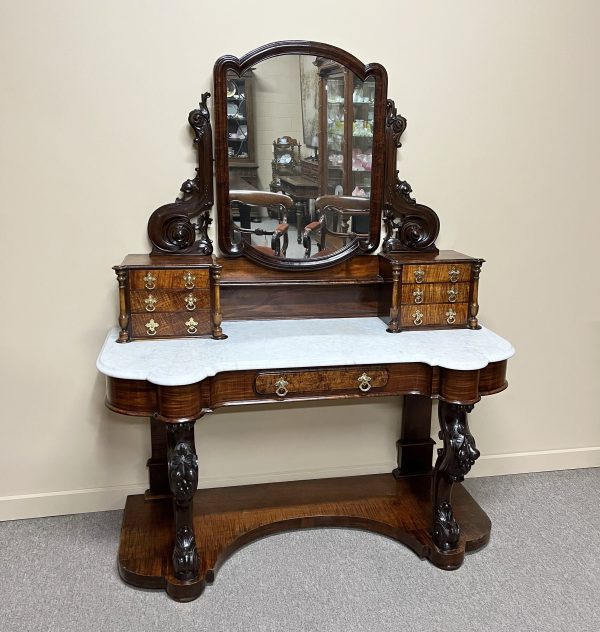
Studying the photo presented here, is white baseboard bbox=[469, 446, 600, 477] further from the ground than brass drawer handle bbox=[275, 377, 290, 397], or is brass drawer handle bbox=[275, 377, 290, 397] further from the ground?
brass drawer handle bbox=[275, 377, 290, 397]

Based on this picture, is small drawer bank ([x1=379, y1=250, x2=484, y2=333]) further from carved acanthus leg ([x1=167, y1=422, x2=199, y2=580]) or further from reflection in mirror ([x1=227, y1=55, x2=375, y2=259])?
carved acanthus leg ([x1=167, y1=422, x2=199, y2=580])

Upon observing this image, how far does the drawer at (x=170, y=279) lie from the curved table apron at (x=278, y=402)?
7.5 inches

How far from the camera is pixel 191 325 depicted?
7.66ft

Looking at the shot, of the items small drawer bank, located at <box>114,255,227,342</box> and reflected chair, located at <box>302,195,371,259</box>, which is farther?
reflected chair, located at <box>302,195,371,259</box>

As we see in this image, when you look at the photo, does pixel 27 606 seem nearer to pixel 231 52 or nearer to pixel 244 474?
pixel 244 474

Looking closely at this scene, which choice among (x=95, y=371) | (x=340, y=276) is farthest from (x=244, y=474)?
(x=340, y=276)

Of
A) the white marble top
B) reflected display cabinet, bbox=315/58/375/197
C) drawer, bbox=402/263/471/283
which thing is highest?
reflected display cabinet, bbox=315/58/375/197

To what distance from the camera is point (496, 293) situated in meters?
2.88

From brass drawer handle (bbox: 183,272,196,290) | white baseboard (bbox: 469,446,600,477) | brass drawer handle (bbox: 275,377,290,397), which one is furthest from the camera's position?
white baseboard (bbox: 469,446,600,477)

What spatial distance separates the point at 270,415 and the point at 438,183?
1.16 metres

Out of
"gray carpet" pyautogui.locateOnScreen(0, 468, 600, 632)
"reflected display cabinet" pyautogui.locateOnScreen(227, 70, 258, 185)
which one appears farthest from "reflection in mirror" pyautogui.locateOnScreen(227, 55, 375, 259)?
"gray carpet" pyautogui.locateOnScreen(0, 468, 600, 632)

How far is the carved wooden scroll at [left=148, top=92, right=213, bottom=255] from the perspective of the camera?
2451 mm

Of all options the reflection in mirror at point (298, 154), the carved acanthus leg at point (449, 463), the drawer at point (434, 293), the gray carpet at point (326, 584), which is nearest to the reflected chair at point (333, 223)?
the reflection in mirror at point (298, 154)

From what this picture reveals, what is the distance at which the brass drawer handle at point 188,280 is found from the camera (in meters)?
2.29
